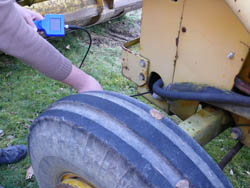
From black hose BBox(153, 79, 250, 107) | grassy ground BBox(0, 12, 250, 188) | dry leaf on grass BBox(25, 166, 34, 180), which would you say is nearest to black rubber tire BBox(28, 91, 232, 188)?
black hose BBox(153, 79, 250, 107)

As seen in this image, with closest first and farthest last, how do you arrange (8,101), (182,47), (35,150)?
(35,150) → (182,47) → (8,101)

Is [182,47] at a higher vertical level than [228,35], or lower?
lower

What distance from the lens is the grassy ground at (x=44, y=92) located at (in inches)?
94.8

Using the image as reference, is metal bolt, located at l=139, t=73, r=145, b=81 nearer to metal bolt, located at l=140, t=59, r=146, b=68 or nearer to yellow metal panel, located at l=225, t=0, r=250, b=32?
metal bolt, located at l=140, t=59, r=146, b=68

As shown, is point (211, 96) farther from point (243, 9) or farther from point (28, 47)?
point (28, 47)

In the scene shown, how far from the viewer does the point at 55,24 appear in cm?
178

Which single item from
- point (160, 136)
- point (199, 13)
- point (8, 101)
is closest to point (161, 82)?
point (199, 13)

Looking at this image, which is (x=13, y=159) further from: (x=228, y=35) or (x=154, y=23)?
(x=228, y=35)

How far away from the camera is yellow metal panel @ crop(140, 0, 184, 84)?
1.53 meters

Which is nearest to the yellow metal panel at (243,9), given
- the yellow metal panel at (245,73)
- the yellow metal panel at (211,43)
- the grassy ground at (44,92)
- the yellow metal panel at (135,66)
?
the yellow metal panel at (211,43)

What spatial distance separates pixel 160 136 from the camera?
1057 mm

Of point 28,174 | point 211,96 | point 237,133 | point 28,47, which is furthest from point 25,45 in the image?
point 28,174

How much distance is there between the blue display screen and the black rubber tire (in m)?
0.69

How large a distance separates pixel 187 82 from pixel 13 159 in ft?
5.36
